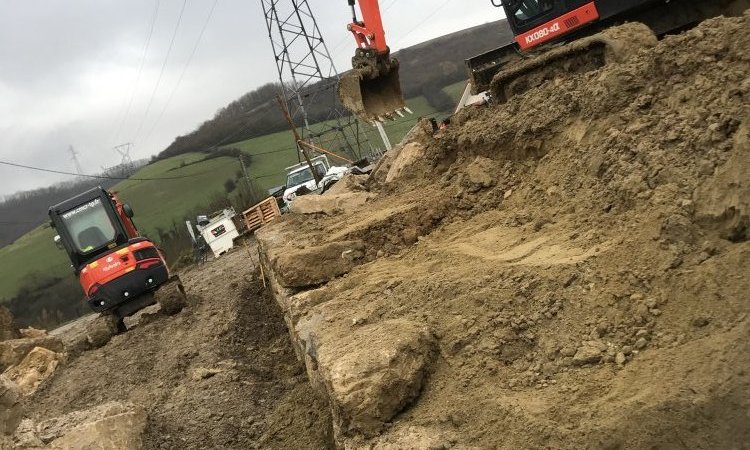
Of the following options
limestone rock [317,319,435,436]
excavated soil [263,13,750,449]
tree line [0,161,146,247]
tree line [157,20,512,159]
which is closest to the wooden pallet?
excavated soil [263,13,750,449]

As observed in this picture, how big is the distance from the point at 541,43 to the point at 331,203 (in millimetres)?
3695

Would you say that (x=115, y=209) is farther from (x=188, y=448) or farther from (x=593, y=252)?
(x=593, y=252)

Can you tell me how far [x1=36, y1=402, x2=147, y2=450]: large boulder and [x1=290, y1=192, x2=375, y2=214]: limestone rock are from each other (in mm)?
3842

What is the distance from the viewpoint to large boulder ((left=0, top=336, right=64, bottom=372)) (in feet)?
39.4

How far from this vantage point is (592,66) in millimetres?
7398

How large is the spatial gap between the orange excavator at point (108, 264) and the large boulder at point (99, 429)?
238 inches

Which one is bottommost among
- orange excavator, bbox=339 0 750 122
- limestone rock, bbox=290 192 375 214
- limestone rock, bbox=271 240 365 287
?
limestone rock, bbox=271 240 365 287

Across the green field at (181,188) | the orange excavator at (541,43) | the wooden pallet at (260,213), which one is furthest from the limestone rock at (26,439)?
the green field at (181,188)

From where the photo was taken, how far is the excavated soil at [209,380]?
5.71 m

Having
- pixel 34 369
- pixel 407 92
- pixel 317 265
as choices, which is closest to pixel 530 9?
pixel 317 265

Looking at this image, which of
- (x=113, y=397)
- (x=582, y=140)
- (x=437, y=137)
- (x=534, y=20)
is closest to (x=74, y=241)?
(x=113, y=397)

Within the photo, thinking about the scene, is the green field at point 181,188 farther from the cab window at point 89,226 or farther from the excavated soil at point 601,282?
the excavated soil at point 601,282

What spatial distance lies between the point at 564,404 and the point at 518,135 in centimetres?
379

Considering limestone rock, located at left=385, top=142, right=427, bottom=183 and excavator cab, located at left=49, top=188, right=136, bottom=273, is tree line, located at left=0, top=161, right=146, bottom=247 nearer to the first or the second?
excavator cab, located at left=49, top=188, right=136, bottom=273
